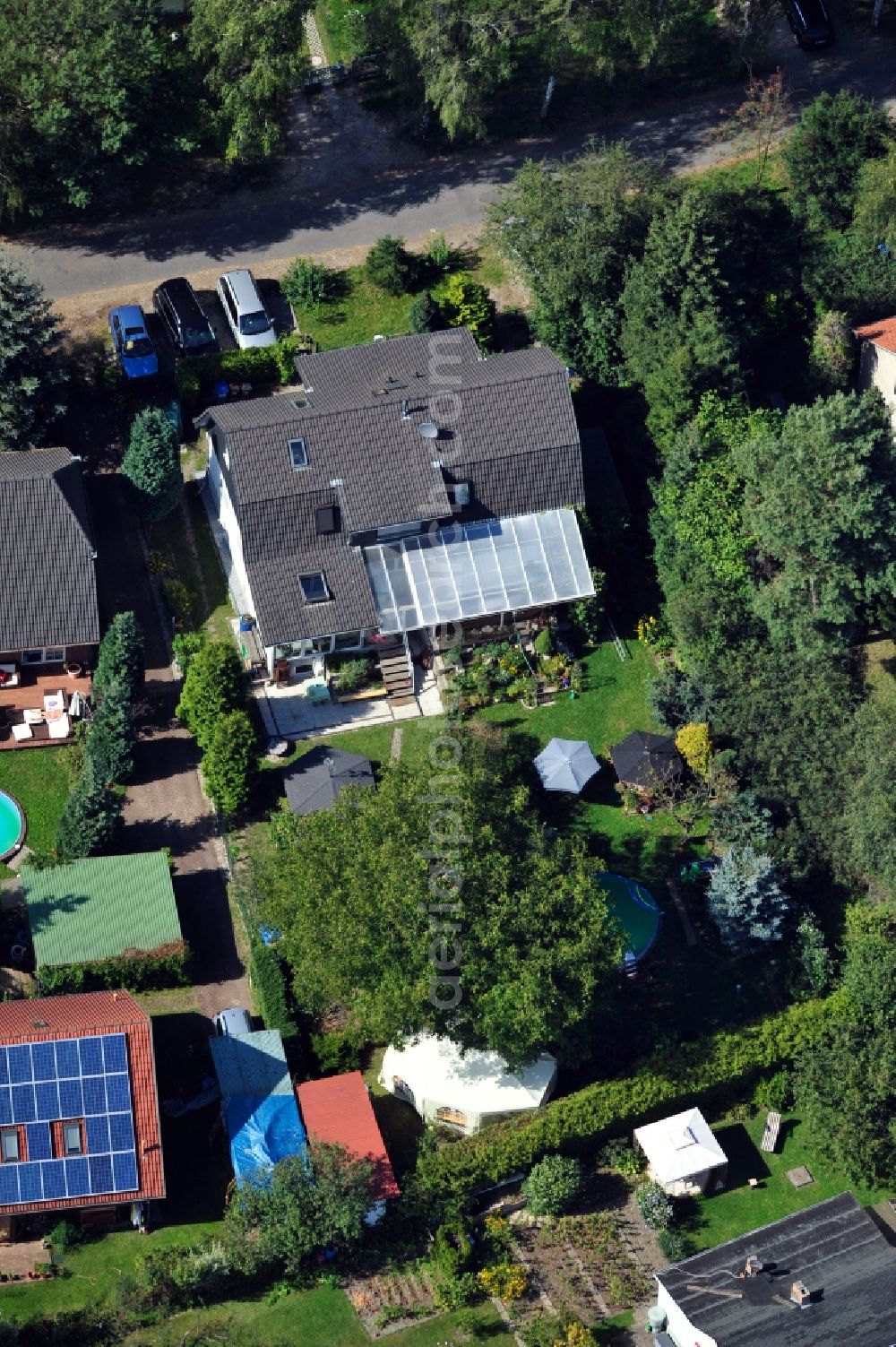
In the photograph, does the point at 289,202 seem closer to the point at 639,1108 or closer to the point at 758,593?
the point at 758,593

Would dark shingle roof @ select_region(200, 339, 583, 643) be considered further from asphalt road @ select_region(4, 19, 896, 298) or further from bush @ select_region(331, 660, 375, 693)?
asphalt road @ select_region(4, 19, 896, 298)

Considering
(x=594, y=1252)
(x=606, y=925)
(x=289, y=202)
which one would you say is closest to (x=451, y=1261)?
(x=594, y=1252)

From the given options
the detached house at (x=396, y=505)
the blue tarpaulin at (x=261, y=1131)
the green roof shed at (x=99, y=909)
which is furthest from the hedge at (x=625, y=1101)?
the detached house at (x=396, y=505)

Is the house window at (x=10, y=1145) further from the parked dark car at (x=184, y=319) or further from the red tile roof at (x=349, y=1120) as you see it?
the parked dark car at (x=184, y=319)

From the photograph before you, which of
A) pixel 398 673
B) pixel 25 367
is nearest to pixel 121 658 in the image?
pixel 398 673

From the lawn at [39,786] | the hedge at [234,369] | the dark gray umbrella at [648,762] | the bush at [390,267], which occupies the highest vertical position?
the bush at [390,267]

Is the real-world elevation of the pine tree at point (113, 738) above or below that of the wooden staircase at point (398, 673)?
above
